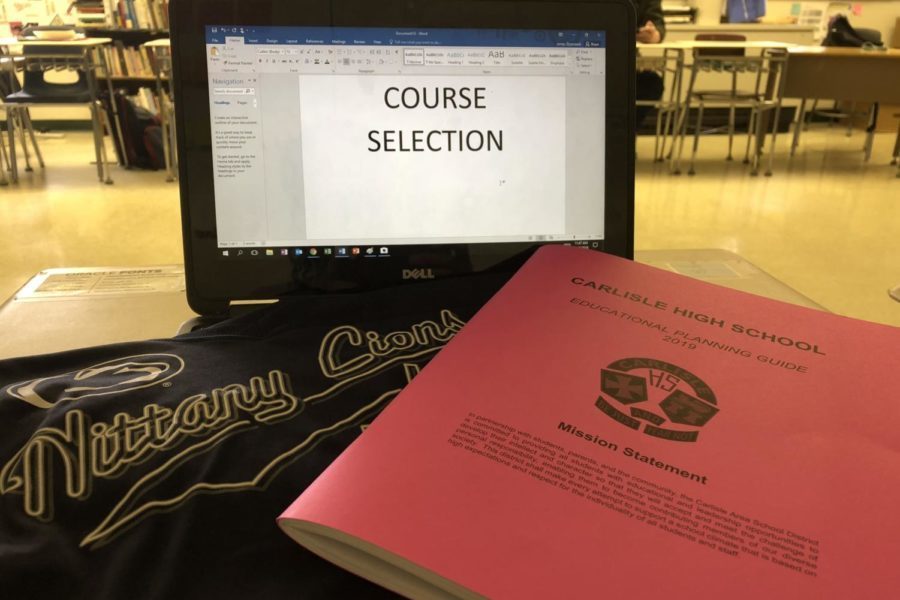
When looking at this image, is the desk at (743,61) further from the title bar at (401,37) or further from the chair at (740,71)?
the title bar at (401,37)

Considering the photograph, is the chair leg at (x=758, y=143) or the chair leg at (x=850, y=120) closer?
the chair leg at (x=758, y=143)

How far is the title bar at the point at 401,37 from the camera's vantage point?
564mm

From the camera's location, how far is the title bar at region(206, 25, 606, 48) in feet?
1.85

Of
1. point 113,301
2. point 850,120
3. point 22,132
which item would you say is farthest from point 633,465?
point 850,120

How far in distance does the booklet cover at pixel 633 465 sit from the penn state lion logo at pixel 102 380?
183mm

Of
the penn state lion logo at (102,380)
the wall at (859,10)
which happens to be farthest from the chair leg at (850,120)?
the penn state lion logo at (102,380)

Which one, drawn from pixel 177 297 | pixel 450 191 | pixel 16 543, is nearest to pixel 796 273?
pixel 450 191

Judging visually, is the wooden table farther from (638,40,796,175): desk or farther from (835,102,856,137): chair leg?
(835,102,856,137): chair leg

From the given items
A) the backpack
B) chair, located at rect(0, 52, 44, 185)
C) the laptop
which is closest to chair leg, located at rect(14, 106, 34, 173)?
chair, located at rect(0, 52, 44, 185)

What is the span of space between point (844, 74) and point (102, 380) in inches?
171

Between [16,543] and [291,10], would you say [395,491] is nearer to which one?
[16,543]

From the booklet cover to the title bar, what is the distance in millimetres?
278

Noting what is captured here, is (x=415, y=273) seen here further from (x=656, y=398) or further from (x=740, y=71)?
(x=740, y=71)

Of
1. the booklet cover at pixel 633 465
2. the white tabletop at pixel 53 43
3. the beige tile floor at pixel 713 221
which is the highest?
the white tabletop at pixel 53 43
